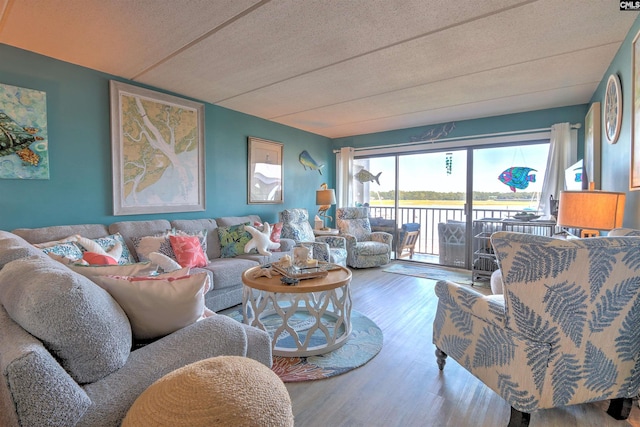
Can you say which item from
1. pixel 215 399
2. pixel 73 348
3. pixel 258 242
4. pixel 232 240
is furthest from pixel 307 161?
pixel 215 399

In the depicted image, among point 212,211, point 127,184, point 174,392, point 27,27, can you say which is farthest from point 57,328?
point 212,211

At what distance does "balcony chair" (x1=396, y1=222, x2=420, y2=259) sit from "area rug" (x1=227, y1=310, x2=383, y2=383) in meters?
3.28

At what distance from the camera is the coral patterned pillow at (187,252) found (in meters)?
2.92

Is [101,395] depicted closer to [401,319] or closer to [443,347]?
[443,347]

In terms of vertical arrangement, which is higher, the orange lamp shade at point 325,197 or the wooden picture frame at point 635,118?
the wooden picture frame at point 635,118

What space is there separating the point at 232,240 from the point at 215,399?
3.01 meters

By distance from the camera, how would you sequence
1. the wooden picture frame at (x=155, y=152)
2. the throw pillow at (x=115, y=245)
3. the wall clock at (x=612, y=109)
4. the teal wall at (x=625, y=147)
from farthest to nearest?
the wooden picture frame at (x=155, y=152), the throw pillow at (x=115, y=245), the wall clock at (x=612, y=109), the teal wall at (x=625, y=147)

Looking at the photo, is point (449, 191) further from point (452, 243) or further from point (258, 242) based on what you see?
point (258, 242)

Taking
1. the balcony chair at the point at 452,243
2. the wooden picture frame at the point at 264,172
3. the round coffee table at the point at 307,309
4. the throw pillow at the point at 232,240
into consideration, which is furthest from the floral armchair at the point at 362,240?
the round coffee table at the point at 307,309

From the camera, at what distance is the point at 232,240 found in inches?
142

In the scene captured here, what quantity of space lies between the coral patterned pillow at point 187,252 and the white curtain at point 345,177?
131 inches

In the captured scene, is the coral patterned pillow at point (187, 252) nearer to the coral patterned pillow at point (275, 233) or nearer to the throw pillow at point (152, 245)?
the throw pillow at point (152, 245)

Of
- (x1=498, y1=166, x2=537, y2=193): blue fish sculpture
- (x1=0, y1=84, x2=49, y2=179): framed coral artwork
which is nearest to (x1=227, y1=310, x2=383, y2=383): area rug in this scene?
(x1=0, y1=84, x2=49, y2=179): framed coral artwork

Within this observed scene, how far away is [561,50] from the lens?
2461 millimetres
